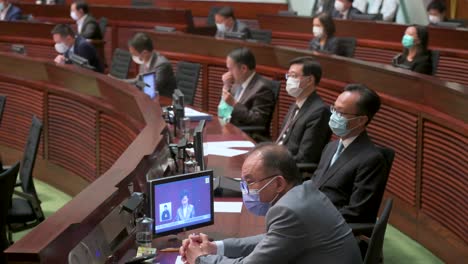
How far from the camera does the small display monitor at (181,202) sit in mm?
4020

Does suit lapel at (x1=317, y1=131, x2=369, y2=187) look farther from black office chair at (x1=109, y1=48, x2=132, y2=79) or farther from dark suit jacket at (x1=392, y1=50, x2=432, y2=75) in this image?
black office chair at (x1=109, y1=48, x2=132, y2=79)

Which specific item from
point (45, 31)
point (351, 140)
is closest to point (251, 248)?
point (351, 140)

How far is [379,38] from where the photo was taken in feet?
34.7

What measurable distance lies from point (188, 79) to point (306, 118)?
2.78 metres

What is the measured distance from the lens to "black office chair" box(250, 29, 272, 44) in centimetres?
1156

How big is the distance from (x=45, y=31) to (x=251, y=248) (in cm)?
850

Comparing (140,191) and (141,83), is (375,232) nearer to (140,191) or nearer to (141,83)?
(140,191)

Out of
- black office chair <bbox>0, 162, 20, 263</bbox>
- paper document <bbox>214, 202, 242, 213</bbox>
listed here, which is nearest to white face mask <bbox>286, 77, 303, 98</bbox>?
paper document <bbox>214, 202, 242, 213</bbox>

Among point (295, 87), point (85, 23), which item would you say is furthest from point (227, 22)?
point (295, 87)

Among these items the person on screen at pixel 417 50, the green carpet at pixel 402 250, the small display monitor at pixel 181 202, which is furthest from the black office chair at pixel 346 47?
the small display monitor at pixel 181 202

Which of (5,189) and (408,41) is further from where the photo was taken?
(408,41)

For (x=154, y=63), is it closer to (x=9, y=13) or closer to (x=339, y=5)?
(x=339, y=5)

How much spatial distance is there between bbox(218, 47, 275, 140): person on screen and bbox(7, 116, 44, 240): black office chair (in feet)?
5.18

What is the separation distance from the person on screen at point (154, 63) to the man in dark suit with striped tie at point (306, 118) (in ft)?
7.44
